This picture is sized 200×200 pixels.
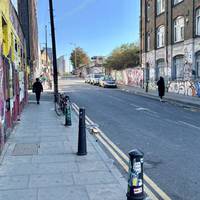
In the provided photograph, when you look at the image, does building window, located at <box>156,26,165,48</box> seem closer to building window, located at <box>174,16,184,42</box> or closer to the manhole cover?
building window, located at <box>174,16,184,42</box>

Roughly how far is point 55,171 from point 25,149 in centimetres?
232

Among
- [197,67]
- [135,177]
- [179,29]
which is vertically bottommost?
[135,177]

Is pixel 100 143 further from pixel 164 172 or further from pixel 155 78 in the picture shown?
pixel 155 78

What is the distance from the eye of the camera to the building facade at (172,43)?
29516 millimetres

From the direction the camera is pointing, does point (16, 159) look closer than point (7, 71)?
Yes

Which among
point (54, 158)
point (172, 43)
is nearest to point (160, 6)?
point (172, 43)

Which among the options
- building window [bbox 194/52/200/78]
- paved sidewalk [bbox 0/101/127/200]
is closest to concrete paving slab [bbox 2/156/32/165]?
paved sidewalk [bbox 0/101/127/200]

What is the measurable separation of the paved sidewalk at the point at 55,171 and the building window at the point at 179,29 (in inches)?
956

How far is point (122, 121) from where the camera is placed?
14523 mm

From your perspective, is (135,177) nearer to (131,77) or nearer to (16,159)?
(16,159)

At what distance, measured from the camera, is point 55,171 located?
6816 mm

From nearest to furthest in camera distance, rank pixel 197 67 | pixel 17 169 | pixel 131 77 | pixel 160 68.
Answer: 1. pixel 17 169
2. pixel 197 67
3. pixel 160 68
4. pixel 131 77

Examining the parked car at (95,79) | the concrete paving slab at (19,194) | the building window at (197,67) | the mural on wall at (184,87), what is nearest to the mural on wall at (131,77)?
the parked car at (95,79)

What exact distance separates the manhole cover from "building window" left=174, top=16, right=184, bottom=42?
25.5 m
